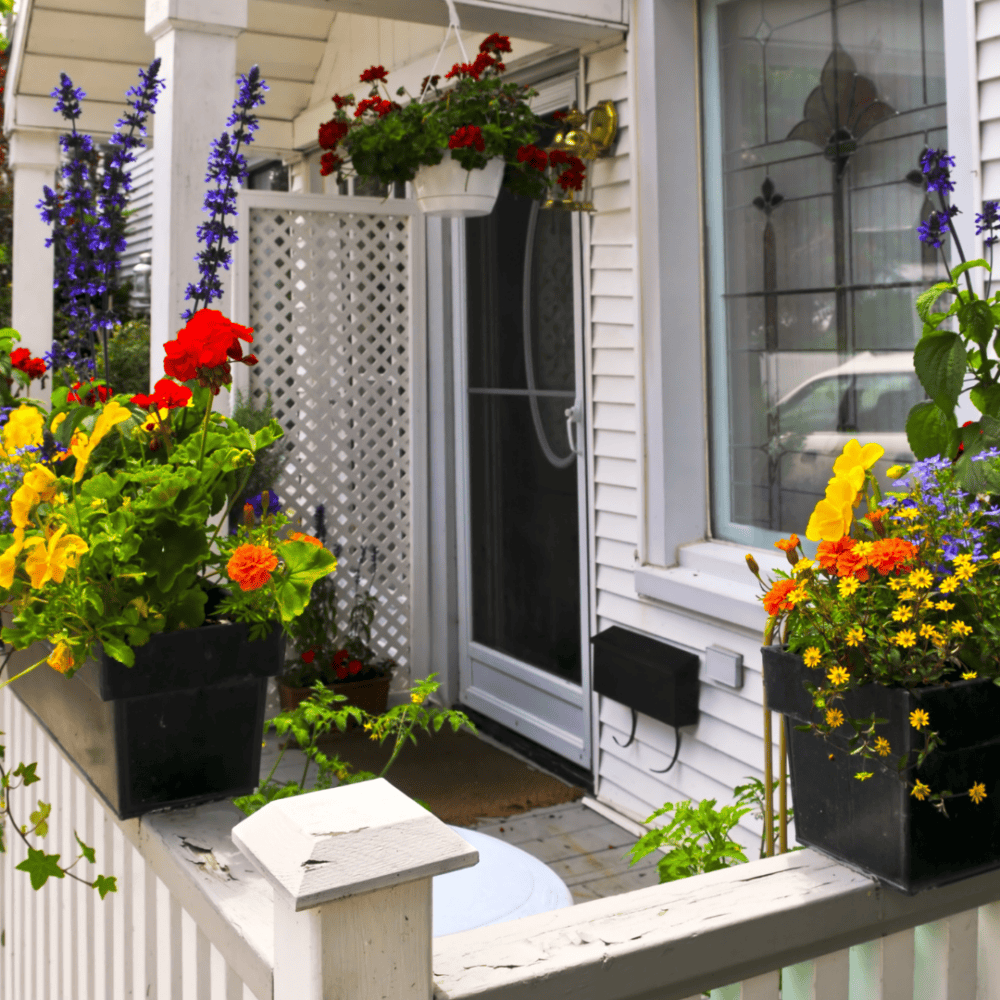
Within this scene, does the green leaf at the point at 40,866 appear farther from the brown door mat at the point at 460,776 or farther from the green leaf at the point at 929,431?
the brown door mat at the point at 460,776

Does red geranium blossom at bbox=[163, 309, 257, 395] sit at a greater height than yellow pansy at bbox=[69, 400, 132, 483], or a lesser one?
greater

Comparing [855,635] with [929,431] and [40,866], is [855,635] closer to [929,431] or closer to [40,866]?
[929,431]

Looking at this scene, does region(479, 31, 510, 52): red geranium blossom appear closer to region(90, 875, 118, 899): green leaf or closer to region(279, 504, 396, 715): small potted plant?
region(279, 504, 396, 715): small potted plant

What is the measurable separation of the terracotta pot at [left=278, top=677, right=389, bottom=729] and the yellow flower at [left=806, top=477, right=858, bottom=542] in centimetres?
342

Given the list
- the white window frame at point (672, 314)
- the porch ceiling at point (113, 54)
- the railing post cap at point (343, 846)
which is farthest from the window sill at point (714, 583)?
the porch ceiling at point (113, 54)

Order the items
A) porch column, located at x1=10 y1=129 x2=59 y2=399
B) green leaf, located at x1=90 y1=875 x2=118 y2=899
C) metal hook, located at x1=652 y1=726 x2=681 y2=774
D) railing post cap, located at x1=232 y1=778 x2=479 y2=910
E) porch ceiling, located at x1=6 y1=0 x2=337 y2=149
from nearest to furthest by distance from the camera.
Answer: railing post cap, located at x1=232 y1=778 x2=479 y2=910, green leaf, located at x1=90 y1=875 x2=118 y2=899, metal hook, located at x1=652 y1=726 x2=681 y2=774, porch ceiling, located at x1=6 y1=0 x2=337 y2=149, porch column, located at x1=10 y1=129 x2=59 y2=399

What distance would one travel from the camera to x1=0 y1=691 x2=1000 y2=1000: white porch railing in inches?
30.4

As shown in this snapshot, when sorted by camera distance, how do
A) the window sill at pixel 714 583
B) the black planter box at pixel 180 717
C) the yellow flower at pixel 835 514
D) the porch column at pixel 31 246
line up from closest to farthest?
1. the yellow flower at pixel 835 514
2. the black planter box at pixel 180 717
3. the window sill at pixel 714 583
4. the porch column at pixel 31 246

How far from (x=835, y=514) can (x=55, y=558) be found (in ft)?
2.50

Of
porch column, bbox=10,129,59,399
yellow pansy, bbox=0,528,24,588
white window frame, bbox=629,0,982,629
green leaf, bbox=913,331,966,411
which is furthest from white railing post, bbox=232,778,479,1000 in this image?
porch column, bbox=10,129,59,399

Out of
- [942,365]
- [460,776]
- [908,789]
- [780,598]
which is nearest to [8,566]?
[780,598]

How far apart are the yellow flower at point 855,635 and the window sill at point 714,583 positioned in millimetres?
1896

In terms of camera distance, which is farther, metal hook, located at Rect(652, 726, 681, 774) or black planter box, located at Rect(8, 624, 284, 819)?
metal hook, located at Rect(652, 726, 681, 774)

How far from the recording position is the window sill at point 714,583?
296cm
